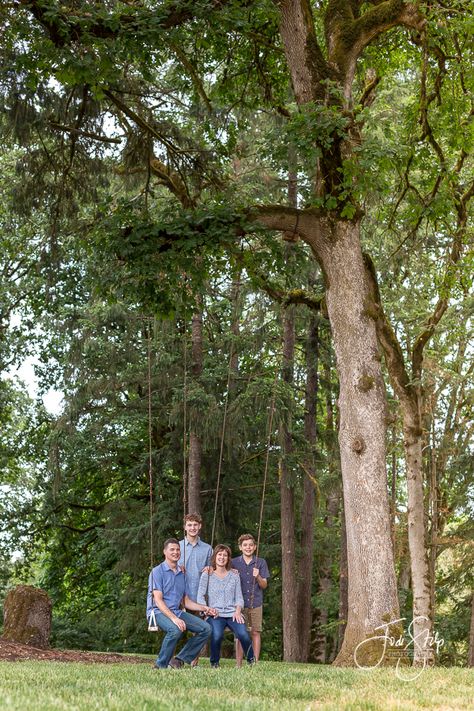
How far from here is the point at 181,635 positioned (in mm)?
9477

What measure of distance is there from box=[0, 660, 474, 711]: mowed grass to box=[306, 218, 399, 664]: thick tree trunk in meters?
2.04

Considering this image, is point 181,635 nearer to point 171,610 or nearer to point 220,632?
point 171,610

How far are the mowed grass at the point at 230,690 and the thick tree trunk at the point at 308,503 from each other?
14.8 metres

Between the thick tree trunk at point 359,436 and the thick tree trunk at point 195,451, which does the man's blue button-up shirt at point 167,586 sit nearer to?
the thick tree trunk at point 359,436

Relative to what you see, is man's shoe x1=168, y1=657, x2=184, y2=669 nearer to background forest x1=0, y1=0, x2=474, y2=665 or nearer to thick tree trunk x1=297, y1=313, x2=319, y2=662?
background forest x1=0, y1=0, x2=474, y2=665

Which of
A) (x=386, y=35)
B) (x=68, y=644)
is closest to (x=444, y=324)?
(x=386, y=35)

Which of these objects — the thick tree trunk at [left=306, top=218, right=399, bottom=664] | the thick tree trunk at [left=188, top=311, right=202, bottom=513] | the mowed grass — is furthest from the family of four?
the thick tree trunk at [left=188, top=311, right=202, bottom=513]

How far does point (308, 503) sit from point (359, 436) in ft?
43.1

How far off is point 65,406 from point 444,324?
1125 centimetres

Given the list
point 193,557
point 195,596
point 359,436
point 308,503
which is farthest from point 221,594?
point 308,503

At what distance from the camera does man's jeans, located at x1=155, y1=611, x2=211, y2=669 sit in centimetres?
935

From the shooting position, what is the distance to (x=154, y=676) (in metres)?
7.80

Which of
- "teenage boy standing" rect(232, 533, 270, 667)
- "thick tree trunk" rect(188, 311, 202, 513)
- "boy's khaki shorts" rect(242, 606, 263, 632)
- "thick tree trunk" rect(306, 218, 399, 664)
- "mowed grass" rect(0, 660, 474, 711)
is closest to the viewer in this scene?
"mowed grass" rect(0, 660, 474, 711)

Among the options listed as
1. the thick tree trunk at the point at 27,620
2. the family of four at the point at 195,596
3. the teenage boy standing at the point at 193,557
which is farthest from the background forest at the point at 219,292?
the thick tree trunk at the point at 27,620
